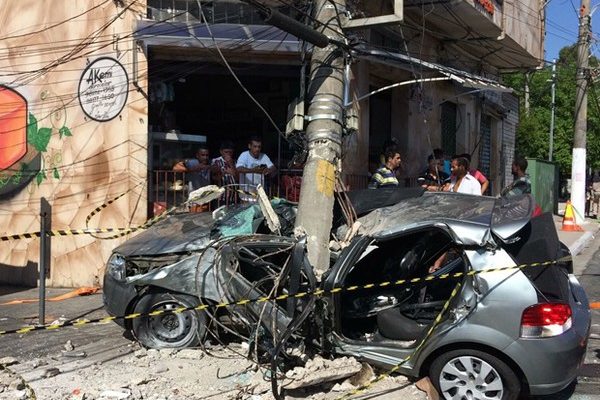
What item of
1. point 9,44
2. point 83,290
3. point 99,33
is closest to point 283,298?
point 83,290

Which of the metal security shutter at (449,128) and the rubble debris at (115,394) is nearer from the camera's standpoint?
the rubble debris at (115,394)

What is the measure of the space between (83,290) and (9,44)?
4095mm

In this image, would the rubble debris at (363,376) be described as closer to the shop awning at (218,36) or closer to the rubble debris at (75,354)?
the rubble debris at (75,354)

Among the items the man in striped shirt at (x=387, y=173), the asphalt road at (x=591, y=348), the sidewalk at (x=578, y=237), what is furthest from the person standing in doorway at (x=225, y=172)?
the sidewalk at (x=578, y=237)

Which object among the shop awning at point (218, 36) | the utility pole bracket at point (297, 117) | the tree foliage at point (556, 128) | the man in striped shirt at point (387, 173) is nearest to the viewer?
the utility pole bracket at point (297, 117)

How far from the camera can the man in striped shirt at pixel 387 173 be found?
8188 mm

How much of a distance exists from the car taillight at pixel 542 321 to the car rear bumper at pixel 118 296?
3.40m

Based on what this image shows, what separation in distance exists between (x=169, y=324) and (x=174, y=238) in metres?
0.81

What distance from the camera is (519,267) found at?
4.25 m

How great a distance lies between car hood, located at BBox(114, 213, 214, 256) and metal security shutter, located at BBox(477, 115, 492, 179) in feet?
40.6

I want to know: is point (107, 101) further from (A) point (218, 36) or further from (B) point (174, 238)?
(B) point (174, 238)

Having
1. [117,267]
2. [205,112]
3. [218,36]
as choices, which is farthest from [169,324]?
[205,112]

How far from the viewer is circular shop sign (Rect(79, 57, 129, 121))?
906cm

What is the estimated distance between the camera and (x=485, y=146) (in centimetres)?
1767
